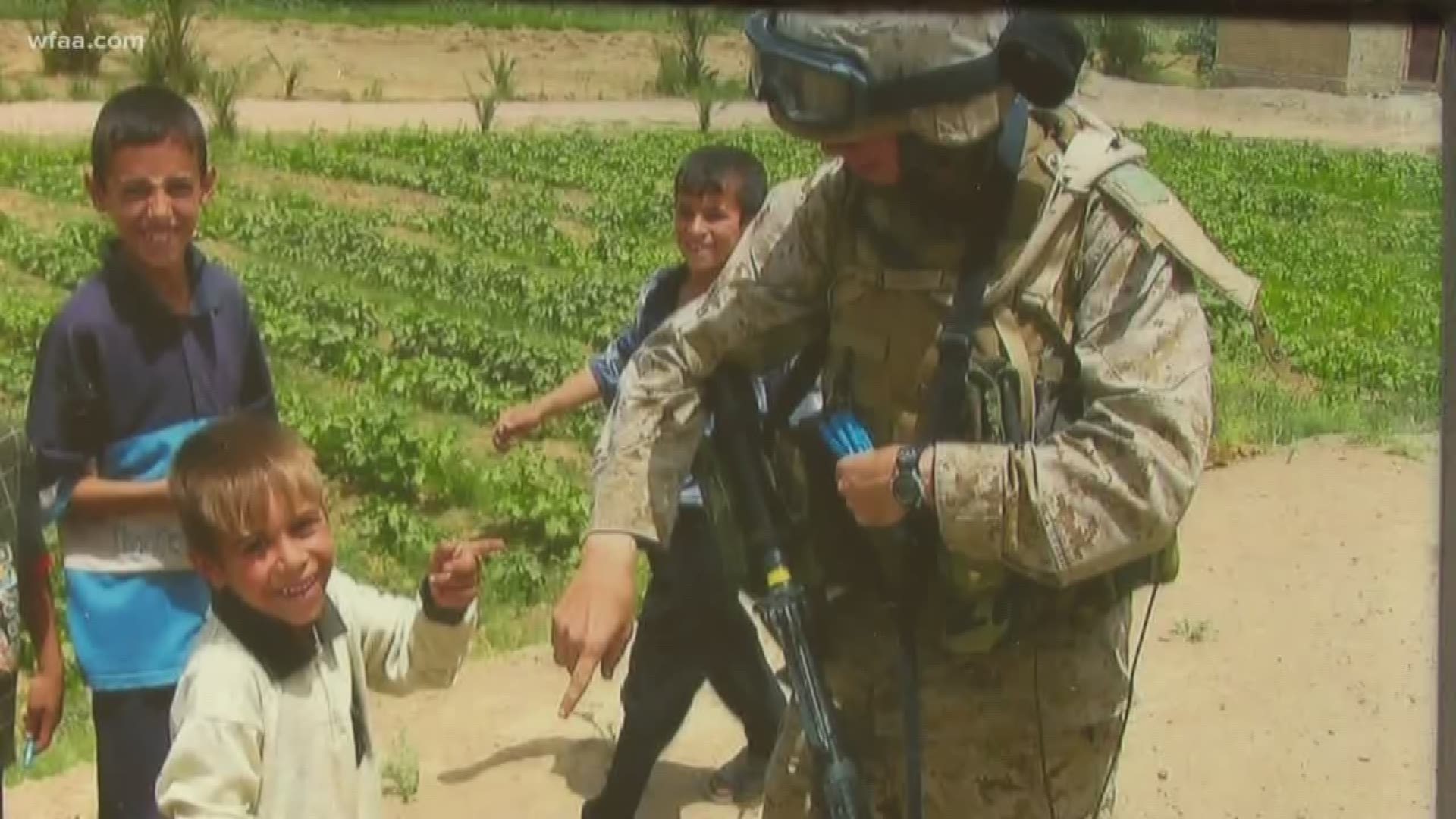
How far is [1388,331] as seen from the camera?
10.5ft

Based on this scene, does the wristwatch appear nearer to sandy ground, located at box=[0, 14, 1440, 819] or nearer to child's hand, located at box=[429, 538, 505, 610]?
child's hand, located at box=[429, 538, 505, 610]

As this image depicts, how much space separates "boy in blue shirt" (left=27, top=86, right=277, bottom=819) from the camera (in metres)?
2.64

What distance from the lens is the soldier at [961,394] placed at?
219 centimetres

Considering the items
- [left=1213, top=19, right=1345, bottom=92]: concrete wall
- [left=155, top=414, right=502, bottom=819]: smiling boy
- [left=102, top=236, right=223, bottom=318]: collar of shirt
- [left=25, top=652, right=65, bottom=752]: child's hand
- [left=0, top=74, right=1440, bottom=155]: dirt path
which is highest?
[left=1213, top=19, right=1345, bottom=92]: concrete wall

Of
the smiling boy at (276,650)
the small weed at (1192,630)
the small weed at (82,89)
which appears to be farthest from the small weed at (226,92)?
the small weed at (1192,630)

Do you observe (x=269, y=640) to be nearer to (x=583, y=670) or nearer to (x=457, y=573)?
(x=457, y=573)

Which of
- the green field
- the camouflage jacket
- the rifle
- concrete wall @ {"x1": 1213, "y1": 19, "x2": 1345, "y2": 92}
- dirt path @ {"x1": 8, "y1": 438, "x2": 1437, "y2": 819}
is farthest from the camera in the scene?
dirt path @ {"x1": 8, "y1": 438, "x2": 1437, "y2": 819}

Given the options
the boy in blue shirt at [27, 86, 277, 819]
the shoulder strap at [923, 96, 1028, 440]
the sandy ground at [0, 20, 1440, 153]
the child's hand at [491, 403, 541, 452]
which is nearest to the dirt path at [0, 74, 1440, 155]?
the sandy ground at [0, 20, 1440, 153]

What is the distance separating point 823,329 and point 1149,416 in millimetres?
473

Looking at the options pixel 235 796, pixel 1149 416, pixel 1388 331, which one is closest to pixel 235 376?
pixel 235 796

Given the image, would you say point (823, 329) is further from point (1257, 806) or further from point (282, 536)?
point (1257, 806)

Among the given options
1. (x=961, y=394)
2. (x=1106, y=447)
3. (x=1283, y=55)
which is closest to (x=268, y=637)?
(x=961, y=394)

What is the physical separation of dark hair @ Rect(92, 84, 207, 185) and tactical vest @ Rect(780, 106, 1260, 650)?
35.3 inches

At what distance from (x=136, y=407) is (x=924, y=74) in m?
1.10
